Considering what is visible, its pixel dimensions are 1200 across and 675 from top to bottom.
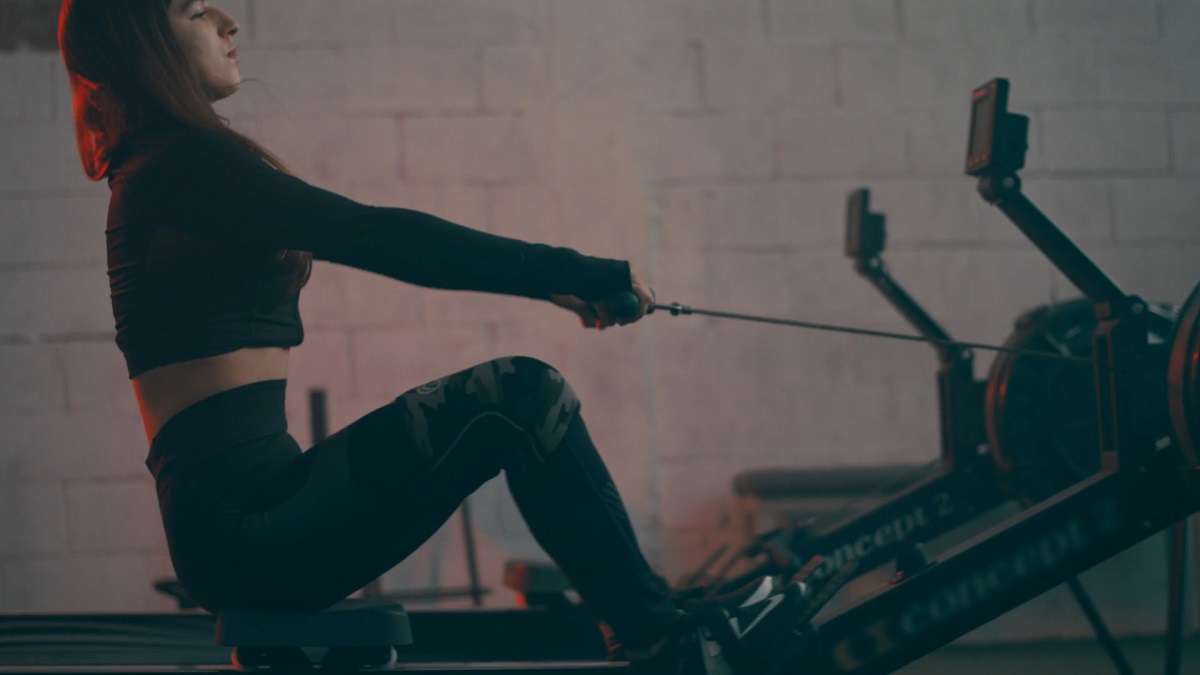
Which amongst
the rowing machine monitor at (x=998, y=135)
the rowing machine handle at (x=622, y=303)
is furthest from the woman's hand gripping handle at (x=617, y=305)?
the rowing machine monitor at (x=998, y=135)

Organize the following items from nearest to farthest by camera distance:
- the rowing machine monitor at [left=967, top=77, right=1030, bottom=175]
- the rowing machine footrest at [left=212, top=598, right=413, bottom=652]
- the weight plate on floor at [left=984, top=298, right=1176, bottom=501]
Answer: the rowing machine footrest at [left=212, top=598, right=413, bottom=652] < the rowing machine monitor at [left=967, top=77, right=1030, bottom=175] < the weight plate on floor at [left=984, top=298, right=1176, bottom=501]

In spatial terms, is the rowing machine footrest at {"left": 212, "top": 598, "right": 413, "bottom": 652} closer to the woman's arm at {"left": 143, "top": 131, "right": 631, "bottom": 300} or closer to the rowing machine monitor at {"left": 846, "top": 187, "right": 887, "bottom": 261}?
the woman's arm at {"left": 143, "top": 131, "right": 631, "bottom": 300}

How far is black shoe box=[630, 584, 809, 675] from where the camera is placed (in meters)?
1.42

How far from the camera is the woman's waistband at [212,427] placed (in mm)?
1338

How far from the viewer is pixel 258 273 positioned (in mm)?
1354

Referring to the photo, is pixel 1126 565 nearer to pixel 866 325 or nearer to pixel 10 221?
pixel 866 325

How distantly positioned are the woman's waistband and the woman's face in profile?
1.19ft

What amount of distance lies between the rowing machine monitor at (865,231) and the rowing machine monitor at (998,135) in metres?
0.70

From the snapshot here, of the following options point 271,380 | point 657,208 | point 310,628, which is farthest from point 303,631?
point 657,208

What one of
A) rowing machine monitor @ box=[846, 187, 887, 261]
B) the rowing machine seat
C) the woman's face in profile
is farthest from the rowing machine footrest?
rowing machine monitor @ box=[846, 187, 887, 261]

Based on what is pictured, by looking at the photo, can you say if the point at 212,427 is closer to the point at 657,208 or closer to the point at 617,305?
the point at 617,305

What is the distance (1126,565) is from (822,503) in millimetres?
761

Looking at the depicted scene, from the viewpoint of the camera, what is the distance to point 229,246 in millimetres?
1326

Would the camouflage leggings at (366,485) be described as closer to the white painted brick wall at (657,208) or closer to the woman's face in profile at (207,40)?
the woman's face in profile at (207,40)
